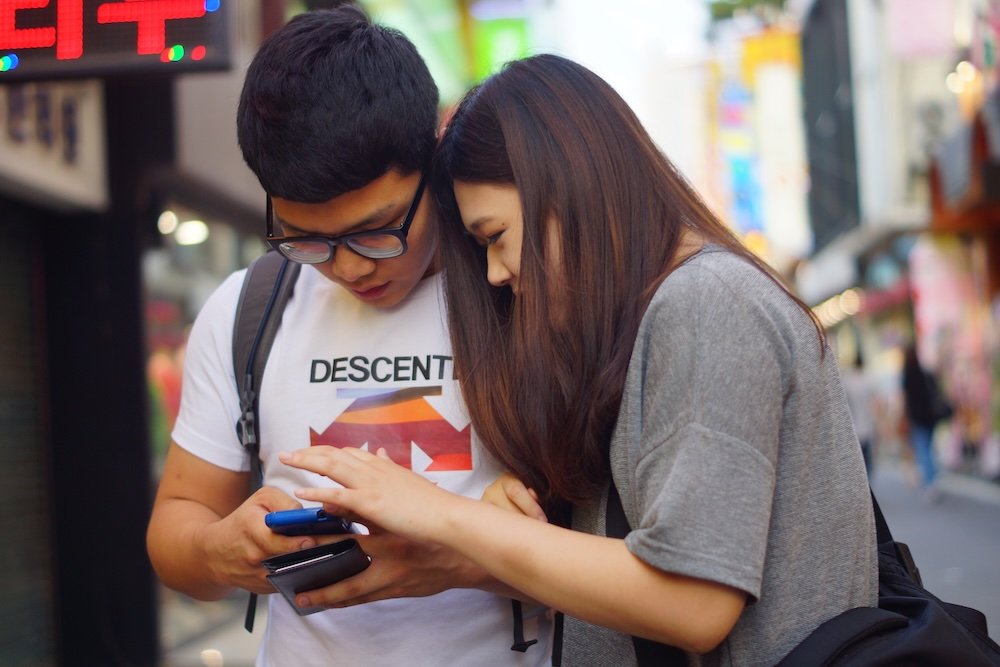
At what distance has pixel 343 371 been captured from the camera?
2.31 metres

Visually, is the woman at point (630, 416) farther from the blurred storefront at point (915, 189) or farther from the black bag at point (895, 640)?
the blurred storefront at point (915, 189)

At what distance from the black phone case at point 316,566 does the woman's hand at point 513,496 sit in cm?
26

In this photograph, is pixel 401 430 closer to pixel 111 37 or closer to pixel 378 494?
pixel 378 494

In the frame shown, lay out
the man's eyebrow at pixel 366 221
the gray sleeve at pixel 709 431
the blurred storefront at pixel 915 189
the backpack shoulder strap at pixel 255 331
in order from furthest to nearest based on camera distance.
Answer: the blurred storefront at pixel 915 189
the backpack shoulder strap at pixel 255 331
the man's eyebrow at pixel 366 221
the gray sleeve at pixel 709 431

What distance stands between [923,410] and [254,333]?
40.9ft

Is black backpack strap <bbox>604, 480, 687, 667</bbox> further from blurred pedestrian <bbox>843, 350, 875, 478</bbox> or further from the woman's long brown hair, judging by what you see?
blurred pedestrian <bbox>843, 350, 875, 478</bbox>

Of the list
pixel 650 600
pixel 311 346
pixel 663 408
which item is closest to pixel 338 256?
pixel 311 346

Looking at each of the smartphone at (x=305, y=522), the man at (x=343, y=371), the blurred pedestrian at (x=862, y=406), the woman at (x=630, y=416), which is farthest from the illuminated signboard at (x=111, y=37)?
the blurred pedestrian at (x=862, y=406)

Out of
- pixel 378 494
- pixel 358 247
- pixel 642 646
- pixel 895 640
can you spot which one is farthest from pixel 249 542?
pixel 895 640

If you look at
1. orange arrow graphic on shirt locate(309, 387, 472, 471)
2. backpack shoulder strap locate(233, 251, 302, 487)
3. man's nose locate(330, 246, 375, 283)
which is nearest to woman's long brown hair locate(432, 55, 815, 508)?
orange arrow graphic on shirt locate(309, 387, 472, 471)

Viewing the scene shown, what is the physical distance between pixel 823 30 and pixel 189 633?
2458cm

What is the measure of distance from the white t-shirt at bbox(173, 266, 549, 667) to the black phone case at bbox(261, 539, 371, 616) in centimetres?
29

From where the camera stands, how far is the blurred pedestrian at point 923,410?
44.1 ft

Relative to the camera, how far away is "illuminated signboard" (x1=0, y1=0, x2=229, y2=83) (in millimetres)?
2861
